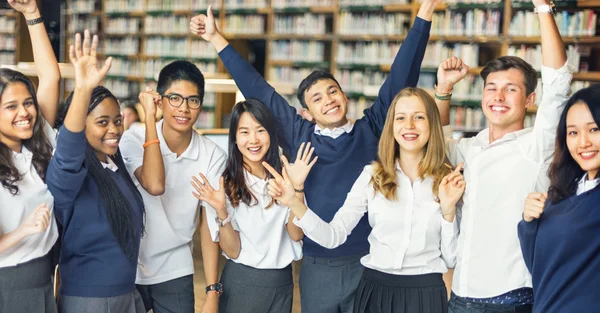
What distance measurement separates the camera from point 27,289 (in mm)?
1885

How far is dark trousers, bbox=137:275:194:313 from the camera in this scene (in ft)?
7.54

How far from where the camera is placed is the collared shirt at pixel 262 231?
2.25 metres

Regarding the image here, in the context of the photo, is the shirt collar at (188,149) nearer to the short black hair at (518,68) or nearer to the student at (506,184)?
the student at (506,184)

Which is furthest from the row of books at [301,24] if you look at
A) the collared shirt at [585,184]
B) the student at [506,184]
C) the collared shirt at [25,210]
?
the collared shirt at [585,184]

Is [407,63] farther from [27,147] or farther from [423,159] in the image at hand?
[27,147]

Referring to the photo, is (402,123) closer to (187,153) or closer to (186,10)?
(187,153)

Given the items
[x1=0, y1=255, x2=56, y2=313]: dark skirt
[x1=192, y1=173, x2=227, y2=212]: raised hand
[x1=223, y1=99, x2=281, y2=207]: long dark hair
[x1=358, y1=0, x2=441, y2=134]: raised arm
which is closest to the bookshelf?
[x1=358, y1=0, x2=441, y2=134]: raised arm

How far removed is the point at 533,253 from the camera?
179 cm

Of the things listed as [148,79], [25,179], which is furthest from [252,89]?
[148,79]

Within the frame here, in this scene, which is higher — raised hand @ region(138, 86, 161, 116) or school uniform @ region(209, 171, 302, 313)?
raised hand @ region(138, 86, 161, 116)

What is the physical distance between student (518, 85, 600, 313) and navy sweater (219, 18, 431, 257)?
74 centimetres

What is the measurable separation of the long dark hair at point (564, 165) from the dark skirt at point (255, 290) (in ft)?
3.18

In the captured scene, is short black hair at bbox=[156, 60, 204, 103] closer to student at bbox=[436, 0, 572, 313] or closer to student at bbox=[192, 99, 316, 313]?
student at bbox=[192, 99, 316, 313]

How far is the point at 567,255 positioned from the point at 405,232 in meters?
0.51
